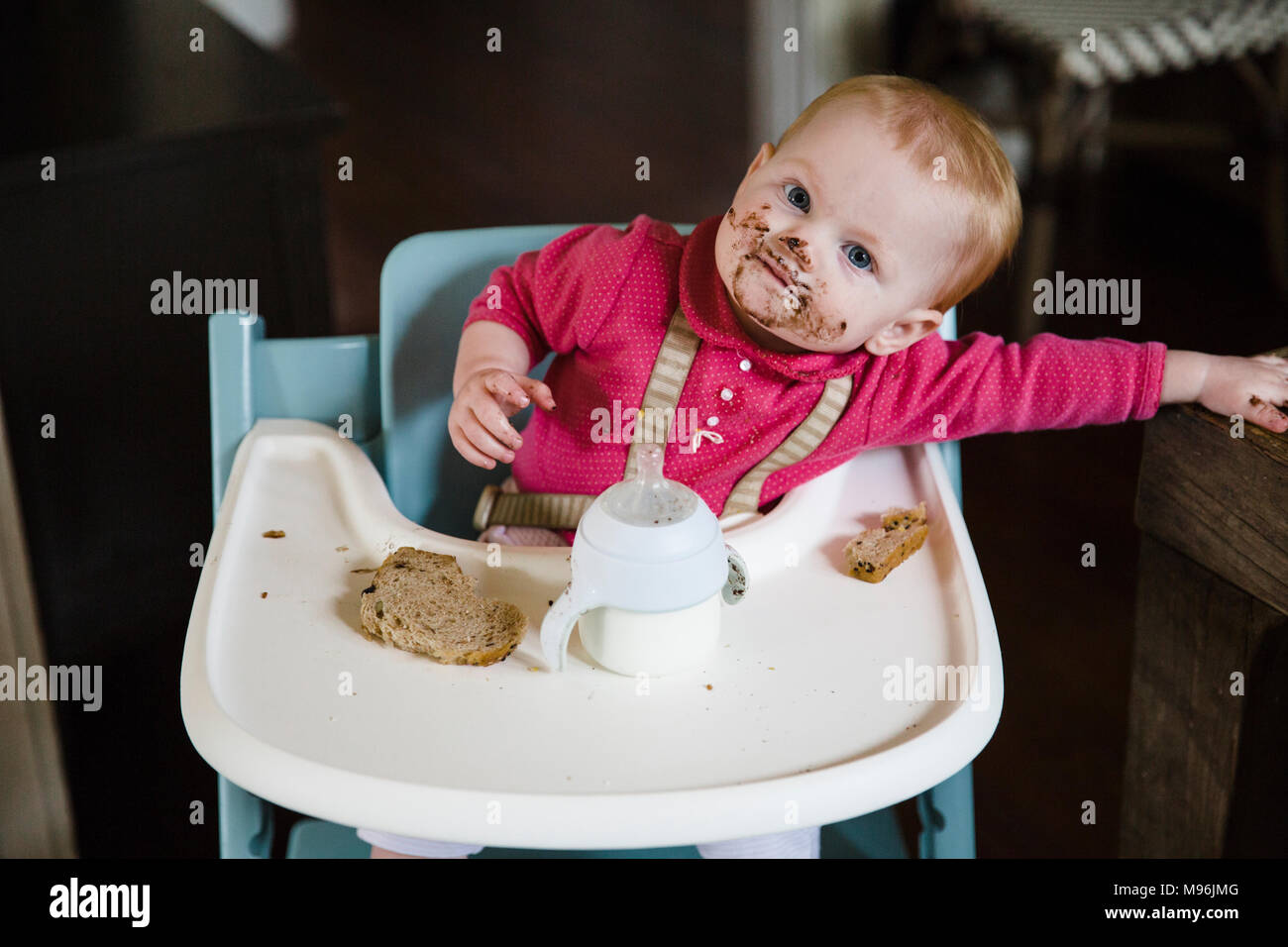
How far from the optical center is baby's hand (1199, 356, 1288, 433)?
0.87 meters

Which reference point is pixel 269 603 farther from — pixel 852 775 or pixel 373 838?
pixel 852 775

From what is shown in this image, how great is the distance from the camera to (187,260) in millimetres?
1266

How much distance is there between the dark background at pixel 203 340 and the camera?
3.76 ft

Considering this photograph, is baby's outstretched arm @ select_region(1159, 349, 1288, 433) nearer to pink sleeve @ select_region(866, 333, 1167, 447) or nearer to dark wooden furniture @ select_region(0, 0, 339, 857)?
pink sleeve @ select_region(866, 333, 1167, 447)

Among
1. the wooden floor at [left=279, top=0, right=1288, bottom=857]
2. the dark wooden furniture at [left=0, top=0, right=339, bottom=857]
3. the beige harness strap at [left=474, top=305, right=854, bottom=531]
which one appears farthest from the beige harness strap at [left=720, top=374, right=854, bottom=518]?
the wooden floor at [left=279, top=0, right=1288, bottom=857]

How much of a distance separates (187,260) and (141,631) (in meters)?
0.37

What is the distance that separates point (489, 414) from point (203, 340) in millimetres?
576

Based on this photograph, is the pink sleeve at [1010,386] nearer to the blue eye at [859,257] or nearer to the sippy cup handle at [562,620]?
the blue eye at [859,257]

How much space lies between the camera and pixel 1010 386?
94cm

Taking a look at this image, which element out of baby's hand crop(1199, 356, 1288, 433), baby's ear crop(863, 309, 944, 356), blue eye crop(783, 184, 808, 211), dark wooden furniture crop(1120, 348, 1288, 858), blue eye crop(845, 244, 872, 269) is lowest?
dark wooden furniture crop(1120, 348, 1288, 858)

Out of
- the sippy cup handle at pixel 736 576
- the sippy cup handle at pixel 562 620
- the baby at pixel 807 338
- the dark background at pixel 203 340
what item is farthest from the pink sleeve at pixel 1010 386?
the dark background at pixel 203 340

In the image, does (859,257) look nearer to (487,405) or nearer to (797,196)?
(797,196)

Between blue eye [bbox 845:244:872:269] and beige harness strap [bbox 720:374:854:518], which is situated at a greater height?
blue eye [bbox 845:244:872:269]

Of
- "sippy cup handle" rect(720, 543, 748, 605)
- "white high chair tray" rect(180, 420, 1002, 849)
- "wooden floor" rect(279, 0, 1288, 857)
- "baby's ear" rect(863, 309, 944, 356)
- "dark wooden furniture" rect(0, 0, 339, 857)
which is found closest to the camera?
"white high chair tray" rect(180, 420, 1002, 849)
